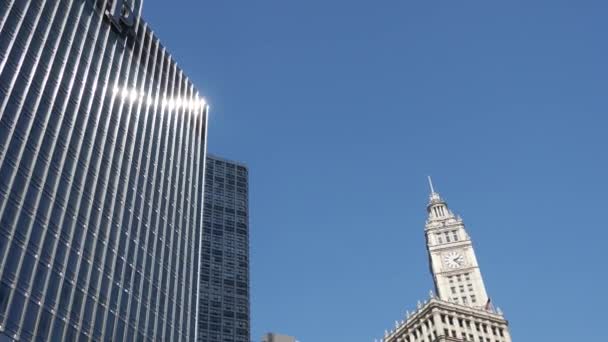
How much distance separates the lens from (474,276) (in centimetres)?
17525

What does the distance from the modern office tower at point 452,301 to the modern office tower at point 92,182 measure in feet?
203

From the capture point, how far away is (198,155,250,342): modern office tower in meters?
156

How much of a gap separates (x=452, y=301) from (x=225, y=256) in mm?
53829

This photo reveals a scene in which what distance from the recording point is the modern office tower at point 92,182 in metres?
66.0

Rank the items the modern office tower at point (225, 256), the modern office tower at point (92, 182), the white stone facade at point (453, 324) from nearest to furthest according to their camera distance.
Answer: the modern office tower at point (92, 182) < the white stone facade at point (453, 324) < the modern office tower at point (225, 256)

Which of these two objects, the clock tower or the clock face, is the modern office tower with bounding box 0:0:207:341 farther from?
the clock face

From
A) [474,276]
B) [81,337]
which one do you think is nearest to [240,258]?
[474,276]

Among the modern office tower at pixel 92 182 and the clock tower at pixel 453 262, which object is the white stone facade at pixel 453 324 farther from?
the modern office tower at pixel 92 182

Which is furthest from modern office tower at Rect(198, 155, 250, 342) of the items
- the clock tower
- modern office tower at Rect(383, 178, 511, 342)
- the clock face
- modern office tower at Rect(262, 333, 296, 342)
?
modern office tower at Rect(262, 333, 296, 342)

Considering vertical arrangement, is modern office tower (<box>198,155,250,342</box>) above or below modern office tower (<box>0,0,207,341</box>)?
above

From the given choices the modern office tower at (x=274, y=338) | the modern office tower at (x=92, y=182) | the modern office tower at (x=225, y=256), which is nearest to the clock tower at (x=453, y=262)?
the modern office tower at (x=225, y=256)

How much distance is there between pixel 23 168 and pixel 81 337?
17.3 metres

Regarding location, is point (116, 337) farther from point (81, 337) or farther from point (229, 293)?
point (229, 293)

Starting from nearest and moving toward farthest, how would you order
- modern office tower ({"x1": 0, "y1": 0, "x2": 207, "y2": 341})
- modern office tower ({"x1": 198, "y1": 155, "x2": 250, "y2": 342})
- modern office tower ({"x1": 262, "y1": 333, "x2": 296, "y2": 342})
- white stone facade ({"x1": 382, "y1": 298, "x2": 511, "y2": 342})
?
1. modern office tower ({"x1": 0, "y1": 0, "x2": 207, "y2": 341})
2. modern office tower ({"x1": 262, "y1": 333, "x2": 296, "y2": 342})
3. white stone facade ({"x1": 382, "y1": 298, "x2": 511, "y2": 342})
4. modern office tower ({"x1": 198, "y1": 155, "x2": 250, "y2": 342})
